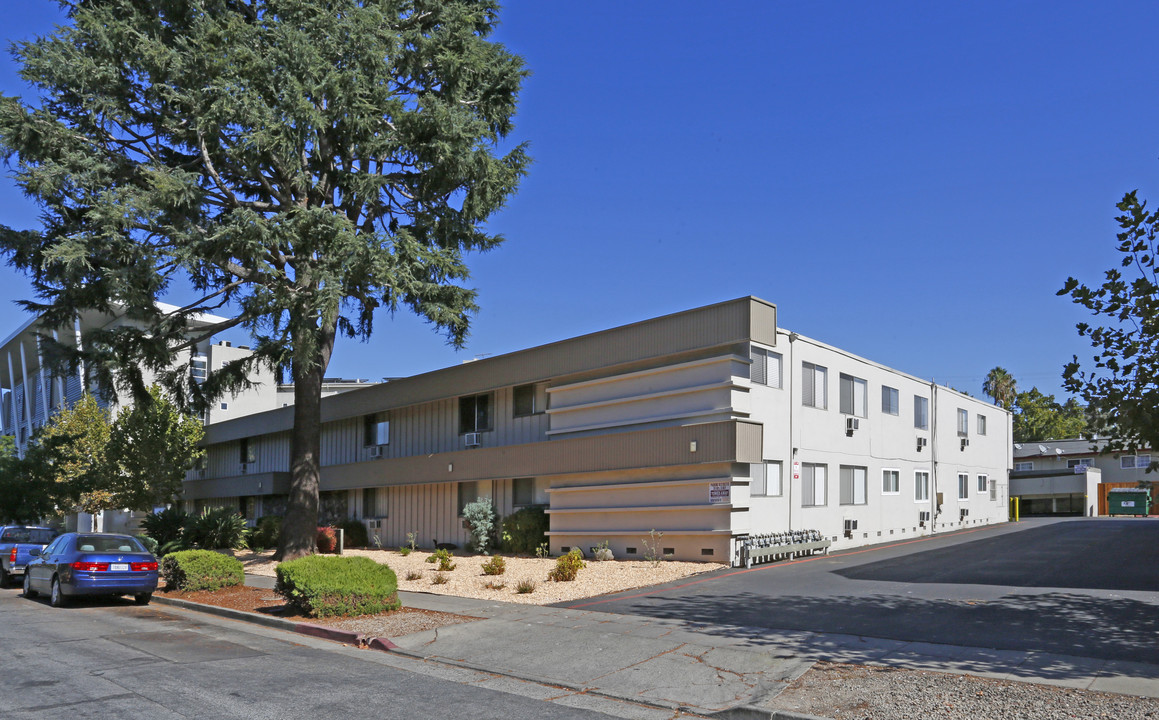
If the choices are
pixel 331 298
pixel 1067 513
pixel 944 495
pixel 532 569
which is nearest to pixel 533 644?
pixel 532 569

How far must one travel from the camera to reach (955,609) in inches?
540

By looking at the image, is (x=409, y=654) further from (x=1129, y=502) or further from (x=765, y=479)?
(x=1129, y=502)

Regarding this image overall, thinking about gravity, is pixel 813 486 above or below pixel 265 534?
above

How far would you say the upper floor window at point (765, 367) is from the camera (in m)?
22.2

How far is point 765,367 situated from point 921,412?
1188 centimetres

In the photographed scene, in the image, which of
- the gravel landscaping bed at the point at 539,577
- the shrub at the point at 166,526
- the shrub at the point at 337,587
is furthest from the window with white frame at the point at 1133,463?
the shrub at the point at 166,526

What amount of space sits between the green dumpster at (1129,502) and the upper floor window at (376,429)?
45.1 meters

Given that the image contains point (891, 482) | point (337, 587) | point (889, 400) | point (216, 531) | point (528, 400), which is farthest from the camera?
point (216, 531)

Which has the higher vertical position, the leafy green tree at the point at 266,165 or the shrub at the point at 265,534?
the leafy green tree at the point at 266,165

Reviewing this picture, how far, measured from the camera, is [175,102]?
23328 millimetres

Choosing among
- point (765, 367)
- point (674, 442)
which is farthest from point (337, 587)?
point (765, 367)

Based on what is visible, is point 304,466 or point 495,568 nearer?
point 495,568

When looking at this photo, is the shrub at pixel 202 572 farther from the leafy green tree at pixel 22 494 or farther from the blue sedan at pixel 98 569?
the leafy green tree at pixel 22 494

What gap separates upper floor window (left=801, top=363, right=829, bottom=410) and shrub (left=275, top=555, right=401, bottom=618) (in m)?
13.3
